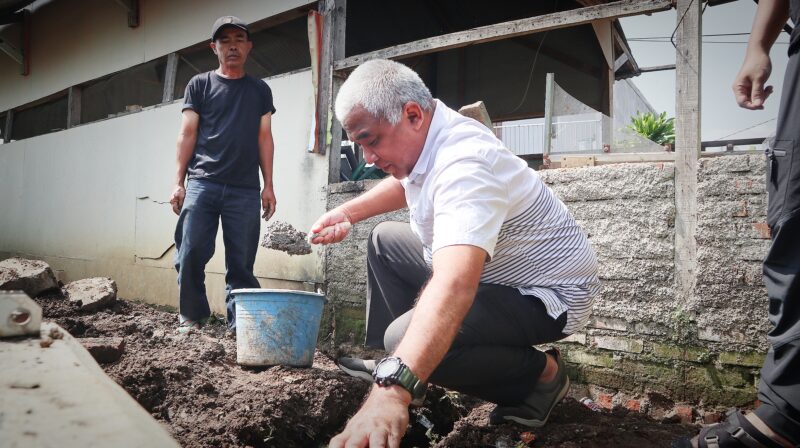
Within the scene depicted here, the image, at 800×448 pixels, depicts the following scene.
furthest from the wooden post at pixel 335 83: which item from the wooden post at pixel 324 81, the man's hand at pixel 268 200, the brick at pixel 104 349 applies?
the brick at pixel 104 349

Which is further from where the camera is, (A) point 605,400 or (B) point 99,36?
(B) point 99,36

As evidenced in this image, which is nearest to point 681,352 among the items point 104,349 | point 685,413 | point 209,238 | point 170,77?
point 685,413

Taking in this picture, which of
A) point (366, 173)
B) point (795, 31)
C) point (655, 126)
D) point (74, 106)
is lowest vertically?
point (366, 173)

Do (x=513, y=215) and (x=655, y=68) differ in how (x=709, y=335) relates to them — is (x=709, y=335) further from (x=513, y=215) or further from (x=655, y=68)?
(x=655, y=68)

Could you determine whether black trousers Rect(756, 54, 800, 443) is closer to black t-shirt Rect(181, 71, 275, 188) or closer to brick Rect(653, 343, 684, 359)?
brick Rect(653, 343, 684, 359)

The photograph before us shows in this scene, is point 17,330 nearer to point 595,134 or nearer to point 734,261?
point 734,261

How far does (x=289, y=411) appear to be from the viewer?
2.23m

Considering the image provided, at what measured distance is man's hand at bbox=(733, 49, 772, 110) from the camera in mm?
1627

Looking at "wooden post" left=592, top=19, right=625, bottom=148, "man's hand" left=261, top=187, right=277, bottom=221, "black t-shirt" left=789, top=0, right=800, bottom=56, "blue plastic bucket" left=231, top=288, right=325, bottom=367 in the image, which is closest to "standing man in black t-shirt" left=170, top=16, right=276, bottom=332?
"man's hand" left=261, top=187, right=277, bottom=221

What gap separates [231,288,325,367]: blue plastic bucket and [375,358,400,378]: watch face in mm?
1541

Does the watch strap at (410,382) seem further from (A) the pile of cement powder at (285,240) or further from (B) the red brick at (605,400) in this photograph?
(A) the pile of cement powder at (285,240)

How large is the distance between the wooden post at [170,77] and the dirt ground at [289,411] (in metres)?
3.72

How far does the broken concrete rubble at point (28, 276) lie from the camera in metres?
4.55

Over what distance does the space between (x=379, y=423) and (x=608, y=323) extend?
77.8 inches
